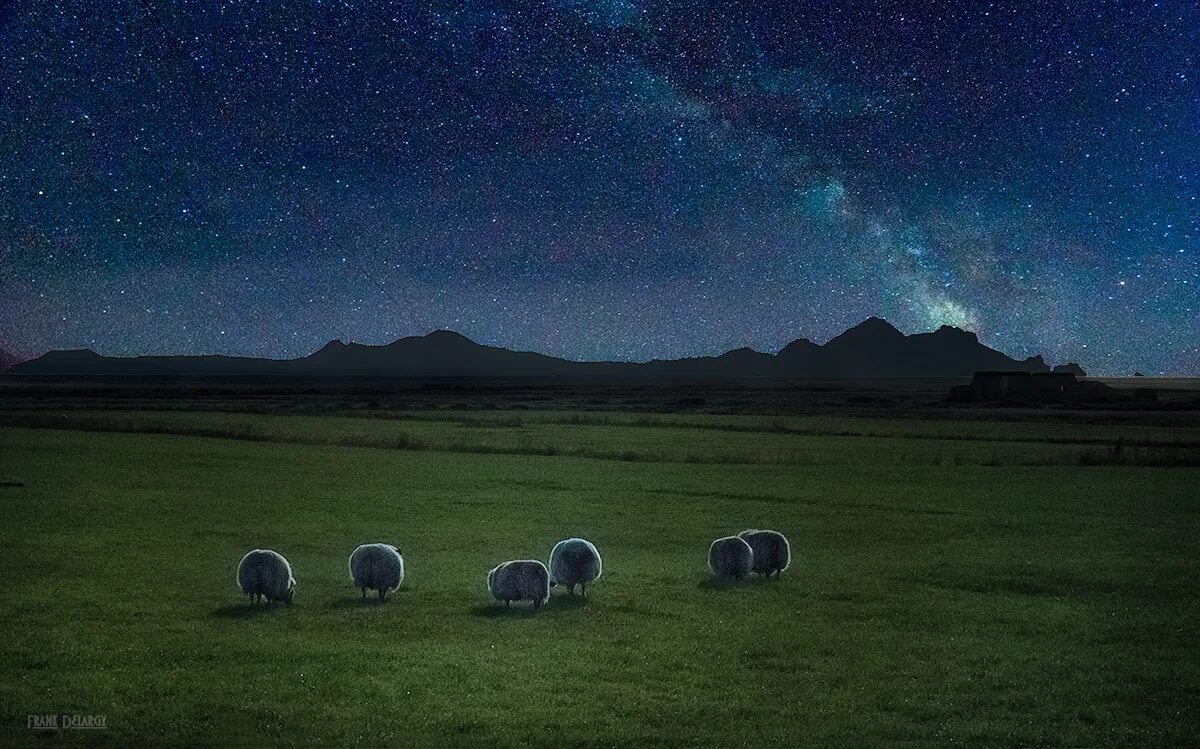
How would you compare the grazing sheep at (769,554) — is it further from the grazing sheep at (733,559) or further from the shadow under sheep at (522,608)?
the shadow under sheep at (522,608)

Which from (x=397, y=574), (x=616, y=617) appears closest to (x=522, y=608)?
(x=616, y=617)

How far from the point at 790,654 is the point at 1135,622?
6.99 m

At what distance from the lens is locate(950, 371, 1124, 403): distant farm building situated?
4705 inches

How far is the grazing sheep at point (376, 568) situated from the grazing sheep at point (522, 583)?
1976mm

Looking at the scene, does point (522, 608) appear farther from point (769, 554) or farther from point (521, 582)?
point (769, 554)

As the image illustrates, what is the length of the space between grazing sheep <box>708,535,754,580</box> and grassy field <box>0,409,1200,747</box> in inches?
15.8

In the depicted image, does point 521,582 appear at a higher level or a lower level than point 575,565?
lower

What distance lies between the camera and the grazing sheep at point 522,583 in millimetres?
17344

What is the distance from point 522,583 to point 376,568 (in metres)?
2.88

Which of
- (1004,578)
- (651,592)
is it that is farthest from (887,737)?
(1004,578)

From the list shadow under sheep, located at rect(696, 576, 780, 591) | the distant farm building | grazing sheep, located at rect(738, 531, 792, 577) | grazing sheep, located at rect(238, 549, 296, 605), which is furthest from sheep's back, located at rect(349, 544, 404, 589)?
the distant farm building

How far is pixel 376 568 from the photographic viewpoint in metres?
17.9

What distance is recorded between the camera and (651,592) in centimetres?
1891

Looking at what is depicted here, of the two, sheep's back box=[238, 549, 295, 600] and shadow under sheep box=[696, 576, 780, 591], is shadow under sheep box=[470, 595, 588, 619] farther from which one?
sheep's back box=[238, 549, 295, 600]
